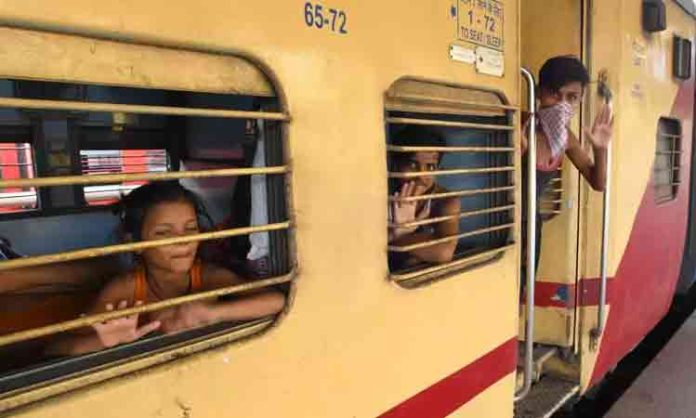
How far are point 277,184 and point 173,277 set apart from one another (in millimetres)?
343

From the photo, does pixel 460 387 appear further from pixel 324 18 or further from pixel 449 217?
pixel 324 18

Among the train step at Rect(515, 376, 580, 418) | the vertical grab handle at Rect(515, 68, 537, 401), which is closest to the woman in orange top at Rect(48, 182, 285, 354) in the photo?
the vertical grab handle at Rect(515, 68, 537, 401)

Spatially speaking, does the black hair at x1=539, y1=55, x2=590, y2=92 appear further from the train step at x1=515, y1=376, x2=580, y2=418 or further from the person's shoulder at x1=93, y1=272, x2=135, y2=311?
the person's shoulder at x1=93, y1=272, x2=135, y2=311

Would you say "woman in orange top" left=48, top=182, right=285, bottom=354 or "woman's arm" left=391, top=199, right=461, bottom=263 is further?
"woman's arm" left=391, top=199, right=461, bottom=263

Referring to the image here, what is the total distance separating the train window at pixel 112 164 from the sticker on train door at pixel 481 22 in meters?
1.06

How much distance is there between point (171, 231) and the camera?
1426 mm

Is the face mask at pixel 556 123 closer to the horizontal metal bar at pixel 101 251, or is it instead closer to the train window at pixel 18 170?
the horizontal metal bar at pixel 101 251

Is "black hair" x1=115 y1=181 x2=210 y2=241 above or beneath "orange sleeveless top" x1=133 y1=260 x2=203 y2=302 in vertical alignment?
above

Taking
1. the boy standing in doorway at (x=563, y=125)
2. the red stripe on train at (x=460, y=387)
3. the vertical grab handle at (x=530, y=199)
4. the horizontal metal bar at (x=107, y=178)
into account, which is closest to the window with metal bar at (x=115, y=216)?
the horizontal metal bar at (x=107, y=178)

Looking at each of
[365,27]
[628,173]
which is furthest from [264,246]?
[628,173]

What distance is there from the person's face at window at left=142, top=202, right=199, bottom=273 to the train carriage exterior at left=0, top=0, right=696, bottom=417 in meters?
0.12

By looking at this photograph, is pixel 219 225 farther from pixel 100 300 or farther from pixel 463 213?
pixel 463 213

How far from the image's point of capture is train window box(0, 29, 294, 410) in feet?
3.24

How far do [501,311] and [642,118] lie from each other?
1.89 m
